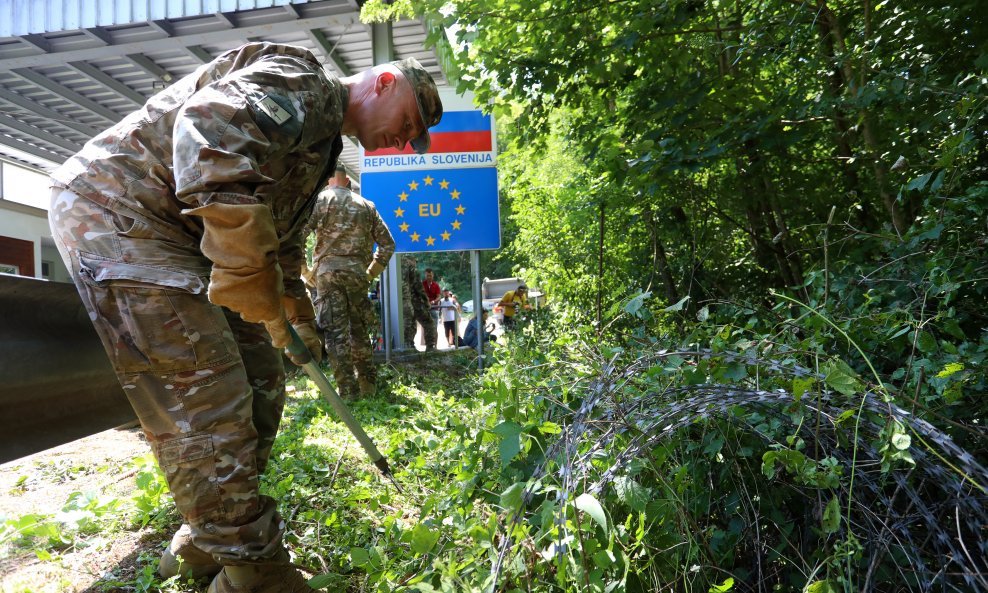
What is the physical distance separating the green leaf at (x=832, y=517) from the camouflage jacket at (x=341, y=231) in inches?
221

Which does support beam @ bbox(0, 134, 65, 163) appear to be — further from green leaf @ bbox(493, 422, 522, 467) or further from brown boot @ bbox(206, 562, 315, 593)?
green leaf @ bbox(493, 422, 522, 467)

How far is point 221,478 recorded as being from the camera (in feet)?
6.90

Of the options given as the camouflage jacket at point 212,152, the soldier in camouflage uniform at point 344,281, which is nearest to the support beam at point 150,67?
the soldier in camouflage uniform at point 344,281

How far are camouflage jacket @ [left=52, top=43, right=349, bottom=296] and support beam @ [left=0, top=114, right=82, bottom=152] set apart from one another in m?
10.1

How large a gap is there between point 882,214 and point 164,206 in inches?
168

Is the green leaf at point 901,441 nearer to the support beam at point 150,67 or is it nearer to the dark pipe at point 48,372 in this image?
the dark pipe at point 48,372

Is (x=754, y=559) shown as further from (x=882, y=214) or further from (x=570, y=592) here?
(x=882, y=214)

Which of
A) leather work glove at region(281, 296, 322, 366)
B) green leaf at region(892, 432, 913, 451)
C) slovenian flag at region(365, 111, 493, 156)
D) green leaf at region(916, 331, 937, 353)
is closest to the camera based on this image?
green leaf at region(892, 432, 913, 451)

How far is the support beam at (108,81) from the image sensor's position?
840 cm

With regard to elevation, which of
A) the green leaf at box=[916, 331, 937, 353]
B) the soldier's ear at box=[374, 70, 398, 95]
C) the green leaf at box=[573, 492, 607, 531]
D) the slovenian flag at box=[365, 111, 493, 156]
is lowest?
the green leaf at box=[573, 492, 607, 531]

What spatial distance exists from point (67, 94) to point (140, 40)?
98.4 inches

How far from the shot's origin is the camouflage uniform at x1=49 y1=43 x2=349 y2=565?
2027 mm

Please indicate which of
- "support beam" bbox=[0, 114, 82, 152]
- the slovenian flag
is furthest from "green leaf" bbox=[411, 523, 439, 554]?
"support beam" bbox=[0, 114, 82, 152]

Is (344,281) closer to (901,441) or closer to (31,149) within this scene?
(901,441)
